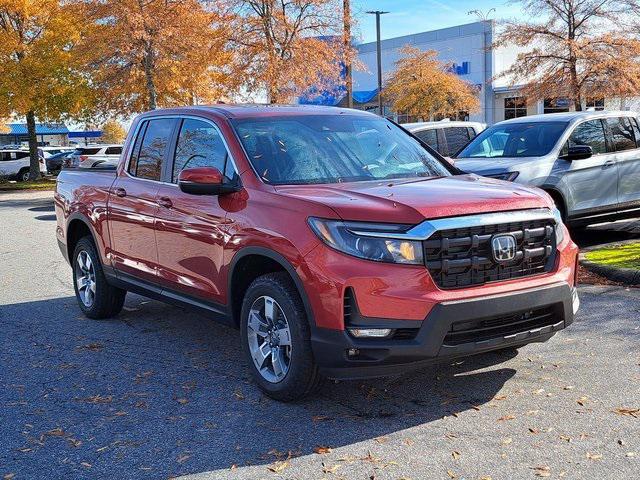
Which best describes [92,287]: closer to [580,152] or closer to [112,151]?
[580,152]

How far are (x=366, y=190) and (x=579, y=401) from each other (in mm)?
1850

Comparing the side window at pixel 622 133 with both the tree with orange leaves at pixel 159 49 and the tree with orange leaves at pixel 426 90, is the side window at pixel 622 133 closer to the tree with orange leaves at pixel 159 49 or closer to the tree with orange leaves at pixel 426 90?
the tree with orange leaves at pixel 159 49

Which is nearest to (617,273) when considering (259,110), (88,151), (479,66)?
(259,110)

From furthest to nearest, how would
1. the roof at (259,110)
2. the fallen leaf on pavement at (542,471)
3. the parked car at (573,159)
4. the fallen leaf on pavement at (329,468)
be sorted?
the parked car at (573,159)
the roof at (259,110)
the fallen leaf on pavement at (329,468)
the fallen leaf on pavement at (542,471)

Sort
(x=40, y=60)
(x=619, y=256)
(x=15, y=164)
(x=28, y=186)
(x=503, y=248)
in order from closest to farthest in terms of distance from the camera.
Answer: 1. (x=503, y=248)
2. (x=619, y=256)
3. (x=40, y=60)
4. (x=28, y=186)
5. (x=15, y=164)

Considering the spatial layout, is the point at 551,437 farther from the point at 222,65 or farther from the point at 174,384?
the point at 222,65

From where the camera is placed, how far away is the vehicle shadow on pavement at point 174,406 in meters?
4.19

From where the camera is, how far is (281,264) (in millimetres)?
4707

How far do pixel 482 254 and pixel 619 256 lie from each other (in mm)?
5490

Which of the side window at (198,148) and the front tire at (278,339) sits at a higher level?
the side window at (198,148)

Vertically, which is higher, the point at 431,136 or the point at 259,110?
the point at 259,110

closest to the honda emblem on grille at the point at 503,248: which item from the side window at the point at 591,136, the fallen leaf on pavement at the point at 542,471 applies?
the fallen leaf on pavement at the point at 542,471

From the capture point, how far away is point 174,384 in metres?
5.39

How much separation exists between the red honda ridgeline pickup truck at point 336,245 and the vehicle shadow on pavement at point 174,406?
332 millimetres
